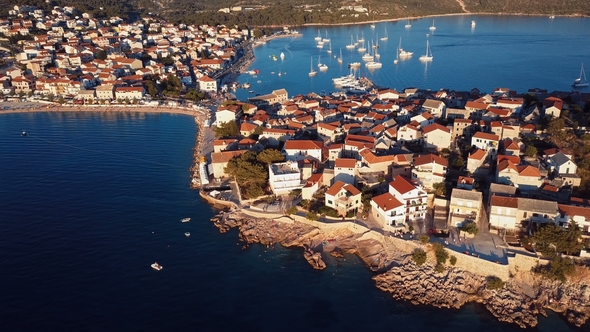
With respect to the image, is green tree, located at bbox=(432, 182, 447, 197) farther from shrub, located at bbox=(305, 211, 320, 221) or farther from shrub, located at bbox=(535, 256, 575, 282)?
shrub, located at bbox=(305, 211, 320, 221)

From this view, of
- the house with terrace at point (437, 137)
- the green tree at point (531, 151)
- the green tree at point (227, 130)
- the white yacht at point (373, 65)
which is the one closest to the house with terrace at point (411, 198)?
the house with terrace at point (437, 137)

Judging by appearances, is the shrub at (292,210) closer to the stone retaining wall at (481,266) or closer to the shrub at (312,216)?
the shrub at (312,216)

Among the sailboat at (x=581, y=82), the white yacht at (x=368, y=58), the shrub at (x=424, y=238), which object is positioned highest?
the white yacht at (x=368, y=58)

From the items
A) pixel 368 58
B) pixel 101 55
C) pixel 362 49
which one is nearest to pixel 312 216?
pixel 368 58

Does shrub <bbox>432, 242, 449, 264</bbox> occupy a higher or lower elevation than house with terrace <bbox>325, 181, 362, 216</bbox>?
lower

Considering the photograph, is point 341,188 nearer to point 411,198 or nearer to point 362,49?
point 411,198

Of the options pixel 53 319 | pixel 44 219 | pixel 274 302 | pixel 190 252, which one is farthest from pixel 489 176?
pixel 44 219

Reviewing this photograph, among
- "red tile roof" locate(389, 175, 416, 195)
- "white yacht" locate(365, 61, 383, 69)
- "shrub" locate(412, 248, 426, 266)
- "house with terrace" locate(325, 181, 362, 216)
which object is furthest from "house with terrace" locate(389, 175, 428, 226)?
"white yacht" locate(365, 61, 383, 69)
